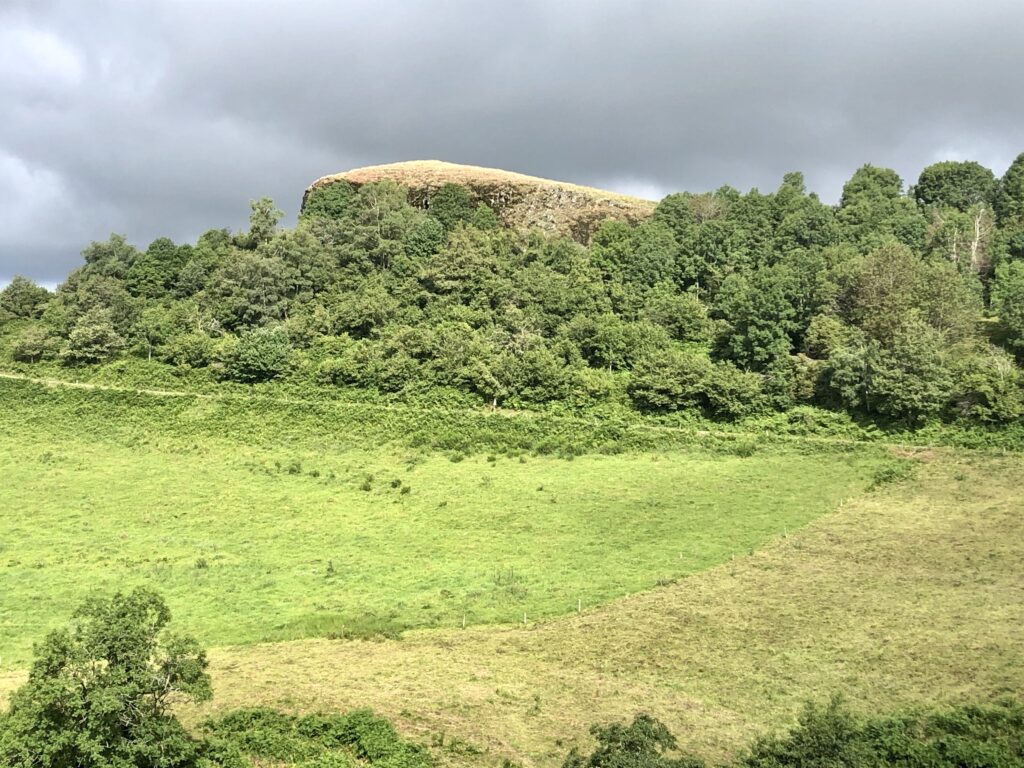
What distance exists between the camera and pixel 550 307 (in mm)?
74125

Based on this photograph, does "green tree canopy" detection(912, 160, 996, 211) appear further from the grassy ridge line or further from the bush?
the bush

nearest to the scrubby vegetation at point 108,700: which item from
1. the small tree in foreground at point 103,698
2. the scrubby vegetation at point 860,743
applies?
the small tree in foreground at point 103,698

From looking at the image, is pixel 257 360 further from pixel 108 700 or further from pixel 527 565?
pixel 108 700

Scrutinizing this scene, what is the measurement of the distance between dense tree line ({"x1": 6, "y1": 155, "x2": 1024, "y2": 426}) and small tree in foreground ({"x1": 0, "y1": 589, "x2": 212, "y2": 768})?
4559 centimetres

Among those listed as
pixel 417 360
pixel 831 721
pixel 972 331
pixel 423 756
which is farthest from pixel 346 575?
pixel 972 331

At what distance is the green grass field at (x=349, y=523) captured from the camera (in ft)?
108

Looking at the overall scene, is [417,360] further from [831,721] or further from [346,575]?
[831,721]

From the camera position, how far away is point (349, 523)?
43906 millimetres

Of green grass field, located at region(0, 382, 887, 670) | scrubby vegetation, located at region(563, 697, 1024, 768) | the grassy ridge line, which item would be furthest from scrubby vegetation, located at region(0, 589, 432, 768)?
the grassy ridge line

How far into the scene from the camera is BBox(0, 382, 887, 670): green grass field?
33.1 meters

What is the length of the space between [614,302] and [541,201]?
26.6 meters

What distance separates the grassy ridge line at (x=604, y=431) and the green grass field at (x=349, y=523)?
1693 mm

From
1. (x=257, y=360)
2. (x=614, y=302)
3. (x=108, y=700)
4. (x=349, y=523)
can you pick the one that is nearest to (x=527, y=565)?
(x=349, y=523)

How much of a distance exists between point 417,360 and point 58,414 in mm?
31032
